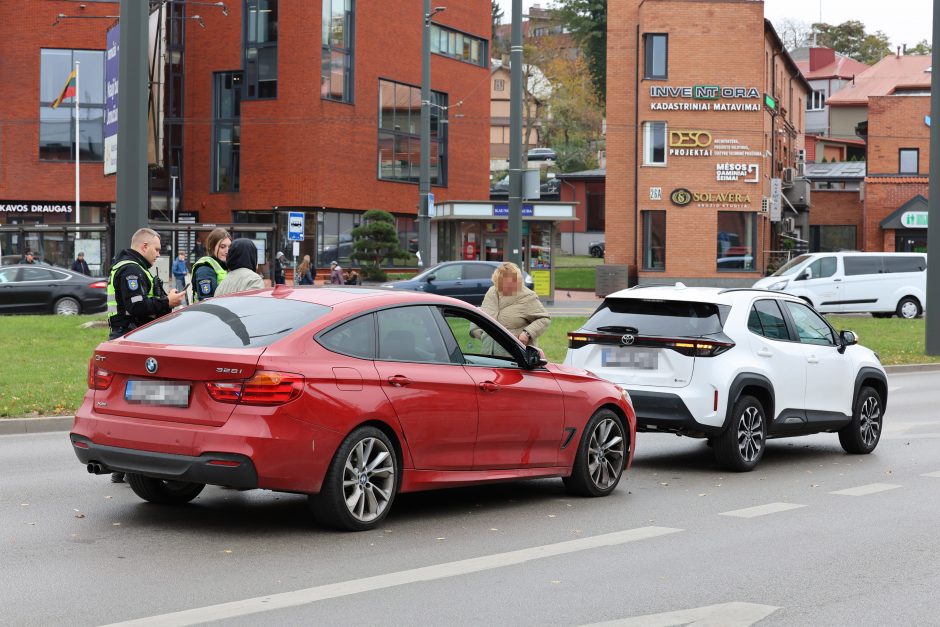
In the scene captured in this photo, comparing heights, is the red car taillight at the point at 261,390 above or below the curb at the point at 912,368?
above

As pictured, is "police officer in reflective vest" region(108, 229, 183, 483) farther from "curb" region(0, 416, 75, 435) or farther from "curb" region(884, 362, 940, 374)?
"curb" region(884, 362, 940, 374)

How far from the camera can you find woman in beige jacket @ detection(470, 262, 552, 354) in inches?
487

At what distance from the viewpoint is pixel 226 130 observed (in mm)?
61062

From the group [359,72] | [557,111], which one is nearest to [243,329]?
[359,72]

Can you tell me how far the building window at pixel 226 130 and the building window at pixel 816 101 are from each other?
56.6 m

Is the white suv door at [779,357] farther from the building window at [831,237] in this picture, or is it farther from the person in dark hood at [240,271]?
the building window at [831,237]

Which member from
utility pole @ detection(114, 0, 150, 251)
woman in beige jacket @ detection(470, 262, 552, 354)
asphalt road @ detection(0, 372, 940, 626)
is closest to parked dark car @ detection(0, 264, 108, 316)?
utility pole @ detection(114, 0, 150, 251)

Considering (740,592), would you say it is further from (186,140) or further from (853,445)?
(186,140)

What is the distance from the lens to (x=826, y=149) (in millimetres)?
87125

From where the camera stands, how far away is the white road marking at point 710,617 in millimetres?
5758

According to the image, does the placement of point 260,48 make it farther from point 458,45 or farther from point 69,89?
point 458,45

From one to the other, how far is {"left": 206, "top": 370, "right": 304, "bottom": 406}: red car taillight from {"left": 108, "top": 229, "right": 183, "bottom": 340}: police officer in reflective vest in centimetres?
258

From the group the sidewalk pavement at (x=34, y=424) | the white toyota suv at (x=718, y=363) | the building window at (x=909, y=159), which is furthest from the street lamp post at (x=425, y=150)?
the building window at (x=909, y=159)

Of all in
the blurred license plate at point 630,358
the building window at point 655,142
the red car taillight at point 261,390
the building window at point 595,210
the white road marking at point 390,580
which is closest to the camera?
the white road marking at point 390,580
